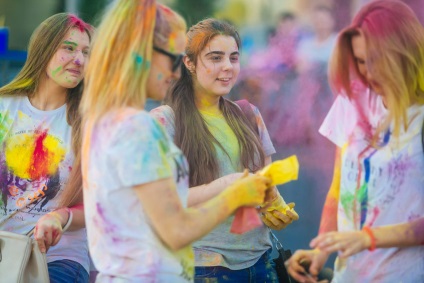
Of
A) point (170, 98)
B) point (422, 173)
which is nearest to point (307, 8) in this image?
point (170, 98)

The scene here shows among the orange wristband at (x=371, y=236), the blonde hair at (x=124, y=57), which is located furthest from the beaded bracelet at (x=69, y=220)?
the orange wristband at (x=371, y=236)

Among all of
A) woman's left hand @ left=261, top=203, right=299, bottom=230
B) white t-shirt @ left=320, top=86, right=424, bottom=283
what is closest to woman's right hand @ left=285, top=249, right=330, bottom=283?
white t-shirt @ left=320, top=86, right=424, bottom=283

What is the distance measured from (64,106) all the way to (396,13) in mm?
1560

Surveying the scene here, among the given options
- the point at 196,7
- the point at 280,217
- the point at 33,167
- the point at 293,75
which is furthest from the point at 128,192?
the point at 196,7

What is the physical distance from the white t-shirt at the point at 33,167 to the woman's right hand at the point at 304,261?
113 cm

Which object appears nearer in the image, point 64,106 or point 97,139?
point 97,139

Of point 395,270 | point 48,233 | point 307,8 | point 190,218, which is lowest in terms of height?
point 48,233

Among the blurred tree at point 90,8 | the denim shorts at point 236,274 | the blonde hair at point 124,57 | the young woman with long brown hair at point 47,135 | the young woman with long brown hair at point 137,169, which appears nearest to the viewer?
the young woman with long brown hair at point 137,169

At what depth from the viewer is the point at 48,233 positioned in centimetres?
323

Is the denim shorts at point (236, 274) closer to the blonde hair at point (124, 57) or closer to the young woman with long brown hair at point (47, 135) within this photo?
the young woman with long brown hair at point (47, 135)

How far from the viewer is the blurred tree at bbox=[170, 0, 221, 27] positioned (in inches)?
171

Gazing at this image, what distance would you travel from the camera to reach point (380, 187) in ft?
9.10

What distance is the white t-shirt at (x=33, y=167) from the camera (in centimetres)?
350

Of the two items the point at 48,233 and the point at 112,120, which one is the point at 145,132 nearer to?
the point at 112,120
